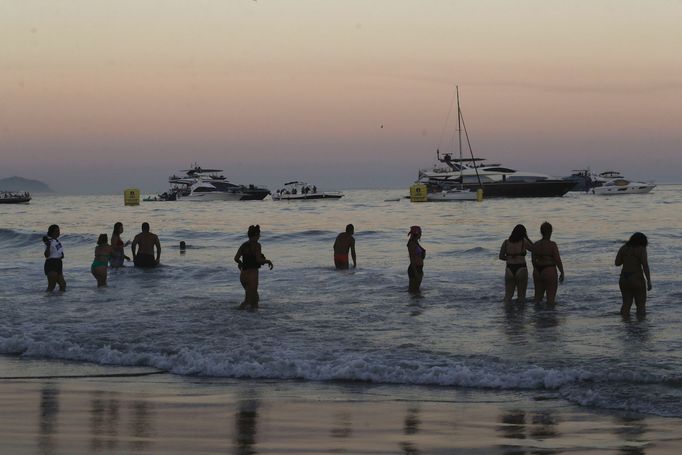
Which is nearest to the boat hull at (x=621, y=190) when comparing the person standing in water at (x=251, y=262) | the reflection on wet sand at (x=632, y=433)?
the person standing in water at (x=251, y=262)

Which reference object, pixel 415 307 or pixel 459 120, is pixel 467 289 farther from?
pixel 459 120

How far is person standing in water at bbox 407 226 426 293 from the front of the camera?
699 inches

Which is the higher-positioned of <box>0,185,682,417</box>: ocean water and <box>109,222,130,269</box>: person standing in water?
<box>109,222,130,269</box>: person standing in water

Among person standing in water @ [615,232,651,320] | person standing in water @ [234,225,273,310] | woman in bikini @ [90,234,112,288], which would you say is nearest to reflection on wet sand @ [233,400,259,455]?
person standing in water @ [234,225,273,310]

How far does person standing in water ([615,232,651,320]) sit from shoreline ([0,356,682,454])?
5.33 metres

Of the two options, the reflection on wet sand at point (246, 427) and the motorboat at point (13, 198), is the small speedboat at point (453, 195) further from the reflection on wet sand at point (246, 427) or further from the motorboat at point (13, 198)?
the reflection on wet sand at point (246, 427)

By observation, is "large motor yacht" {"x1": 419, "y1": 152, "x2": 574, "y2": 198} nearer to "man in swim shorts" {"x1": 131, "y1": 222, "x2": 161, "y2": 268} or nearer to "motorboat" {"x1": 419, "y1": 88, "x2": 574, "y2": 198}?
"motorboat" {"x1": 419, "y1": 88, "x2": 574, "y2": 198}

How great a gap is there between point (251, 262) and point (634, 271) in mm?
5986

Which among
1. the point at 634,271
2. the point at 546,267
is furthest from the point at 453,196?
the point at 634,271

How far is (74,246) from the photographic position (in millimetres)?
38750

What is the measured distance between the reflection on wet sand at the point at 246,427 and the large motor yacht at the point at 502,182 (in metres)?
91.9

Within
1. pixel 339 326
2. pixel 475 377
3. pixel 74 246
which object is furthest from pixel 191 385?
pixel 74 246

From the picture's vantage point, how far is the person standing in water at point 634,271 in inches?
546

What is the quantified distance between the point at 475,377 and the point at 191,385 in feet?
9.72
